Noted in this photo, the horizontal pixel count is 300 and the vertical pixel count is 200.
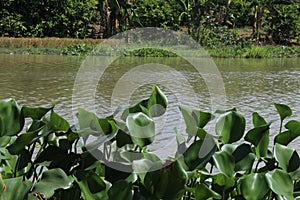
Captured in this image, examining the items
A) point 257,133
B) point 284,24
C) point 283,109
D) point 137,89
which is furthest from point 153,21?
point 257,133

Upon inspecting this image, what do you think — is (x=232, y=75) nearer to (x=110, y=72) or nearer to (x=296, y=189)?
(x=110, y=72)

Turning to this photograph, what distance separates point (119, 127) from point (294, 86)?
7.41m

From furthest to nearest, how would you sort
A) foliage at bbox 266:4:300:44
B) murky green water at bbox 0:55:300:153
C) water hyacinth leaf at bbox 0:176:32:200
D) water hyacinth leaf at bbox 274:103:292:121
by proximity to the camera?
foliage at bbox 266:4:300:44 → murky green water at bbox 0:55:300:153 → water hyacinth leaf at bbox 274:103:292:121 → water hyacinth leaf at bbox 0:176:32:200

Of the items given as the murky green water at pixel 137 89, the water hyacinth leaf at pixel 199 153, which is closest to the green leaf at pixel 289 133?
the water hyacinth leaf at pixel 199 153

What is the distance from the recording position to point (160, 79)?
8359 millimetres

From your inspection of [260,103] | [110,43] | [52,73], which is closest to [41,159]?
[260,103]

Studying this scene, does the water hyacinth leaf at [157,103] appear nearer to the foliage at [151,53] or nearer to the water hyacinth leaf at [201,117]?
the water hyacinth leaf at [201,117]

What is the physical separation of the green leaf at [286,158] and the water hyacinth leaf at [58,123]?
0.43 m

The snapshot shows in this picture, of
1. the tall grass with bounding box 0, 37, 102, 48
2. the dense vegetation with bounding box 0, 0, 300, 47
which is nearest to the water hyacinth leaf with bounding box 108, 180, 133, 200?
the dense vegetation with bounding box 0, 0, 300, 47

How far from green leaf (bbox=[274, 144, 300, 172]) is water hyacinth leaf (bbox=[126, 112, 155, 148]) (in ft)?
0.84

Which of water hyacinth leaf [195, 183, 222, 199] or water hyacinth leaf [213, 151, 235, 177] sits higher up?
water hyacinth leaf [213, 151, 235, 177]

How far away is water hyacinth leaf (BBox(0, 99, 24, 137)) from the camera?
3.13 ft

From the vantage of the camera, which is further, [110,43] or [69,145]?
[110,43]

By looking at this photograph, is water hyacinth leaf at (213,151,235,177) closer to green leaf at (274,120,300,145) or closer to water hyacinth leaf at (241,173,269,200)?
water hyacinth leaf at (241,173,269,200)
